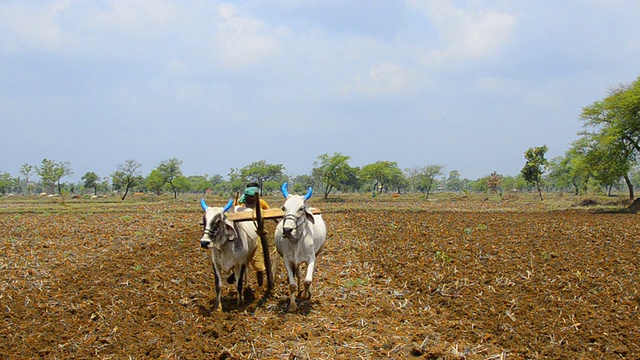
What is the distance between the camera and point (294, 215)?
693 centimetres

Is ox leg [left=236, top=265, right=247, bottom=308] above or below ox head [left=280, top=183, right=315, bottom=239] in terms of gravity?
below

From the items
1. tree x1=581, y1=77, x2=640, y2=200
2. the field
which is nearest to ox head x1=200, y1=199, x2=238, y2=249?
the field

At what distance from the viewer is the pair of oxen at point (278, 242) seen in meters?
7.00

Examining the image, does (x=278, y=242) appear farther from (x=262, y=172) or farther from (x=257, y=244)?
(x=262, y=172)

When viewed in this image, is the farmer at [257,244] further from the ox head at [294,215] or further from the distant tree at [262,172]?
the distant tree at [262,172]

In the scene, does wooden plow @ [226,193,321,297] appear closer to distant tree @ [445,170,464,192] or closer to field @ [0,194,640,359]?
field @ [0,194,640,359]

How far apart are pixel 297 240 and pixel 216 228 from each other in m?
1.34

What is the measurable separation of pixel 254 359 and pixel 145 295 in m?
3.80

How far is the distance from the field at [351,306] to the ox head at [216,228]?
4.04ft

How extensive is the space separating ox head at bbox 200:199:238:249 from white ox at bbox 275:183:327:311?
0.87 meters

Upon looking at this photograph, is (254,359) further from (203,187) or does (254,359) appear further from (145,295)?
(203,187)

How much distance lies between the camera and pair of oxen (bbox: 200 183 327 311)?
7000 millimetres

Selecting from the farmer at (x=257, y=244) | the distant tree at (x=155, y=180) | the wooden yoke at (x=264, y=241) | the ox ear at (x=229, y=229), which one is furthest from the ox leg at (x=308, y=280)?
the distant tree at (x=155, y=180)

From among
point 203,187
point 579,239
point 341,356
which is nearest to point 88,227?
point 341,356
